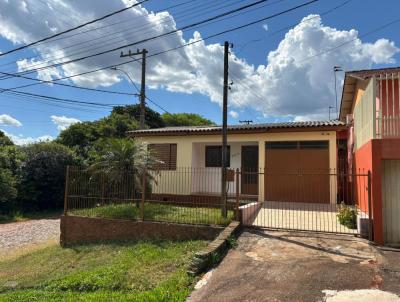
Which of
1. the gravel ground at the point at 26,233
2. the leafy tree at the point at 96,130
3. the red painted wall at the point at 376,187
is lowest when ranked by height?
the gravel ground at the point at 26,233

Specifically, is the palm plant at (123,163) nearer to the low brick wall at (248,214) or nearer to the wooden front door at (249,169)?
the low brick wall at (248,214)

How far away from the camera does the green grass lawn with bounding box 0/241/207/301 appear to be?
6.17m

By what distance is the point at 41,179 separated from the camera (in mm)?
19422

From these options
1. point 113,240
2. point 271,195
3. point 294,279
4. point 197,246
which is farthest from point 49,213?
point 294,279

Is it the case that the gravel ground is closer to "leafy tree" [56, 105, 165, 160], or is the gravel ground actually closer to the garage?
the garage

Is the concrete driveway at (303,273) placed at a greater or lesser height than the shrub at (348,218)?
lesser

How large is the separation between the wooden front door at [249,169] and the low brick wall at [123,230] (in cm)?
603

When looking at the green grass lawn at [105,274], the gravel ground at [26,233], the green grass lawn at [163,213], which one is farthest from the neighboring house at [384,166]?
the gravel ground at [26,233]

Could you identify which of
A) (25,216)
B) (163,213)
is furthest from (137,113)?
(163,213)

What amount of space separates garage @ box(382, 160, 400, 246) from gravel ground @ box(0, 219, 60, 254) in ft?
35.8

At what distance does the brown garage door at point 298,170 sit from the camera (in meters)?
13.2

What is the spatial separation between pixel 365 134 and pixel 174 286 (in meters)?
6.55

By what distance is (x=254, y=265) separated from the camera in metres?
6.73

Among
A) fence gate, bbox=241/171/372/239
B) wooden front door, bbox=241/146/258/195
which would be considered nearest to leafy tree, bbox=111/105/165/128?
wooden front door, bbox=241/146/258/195
